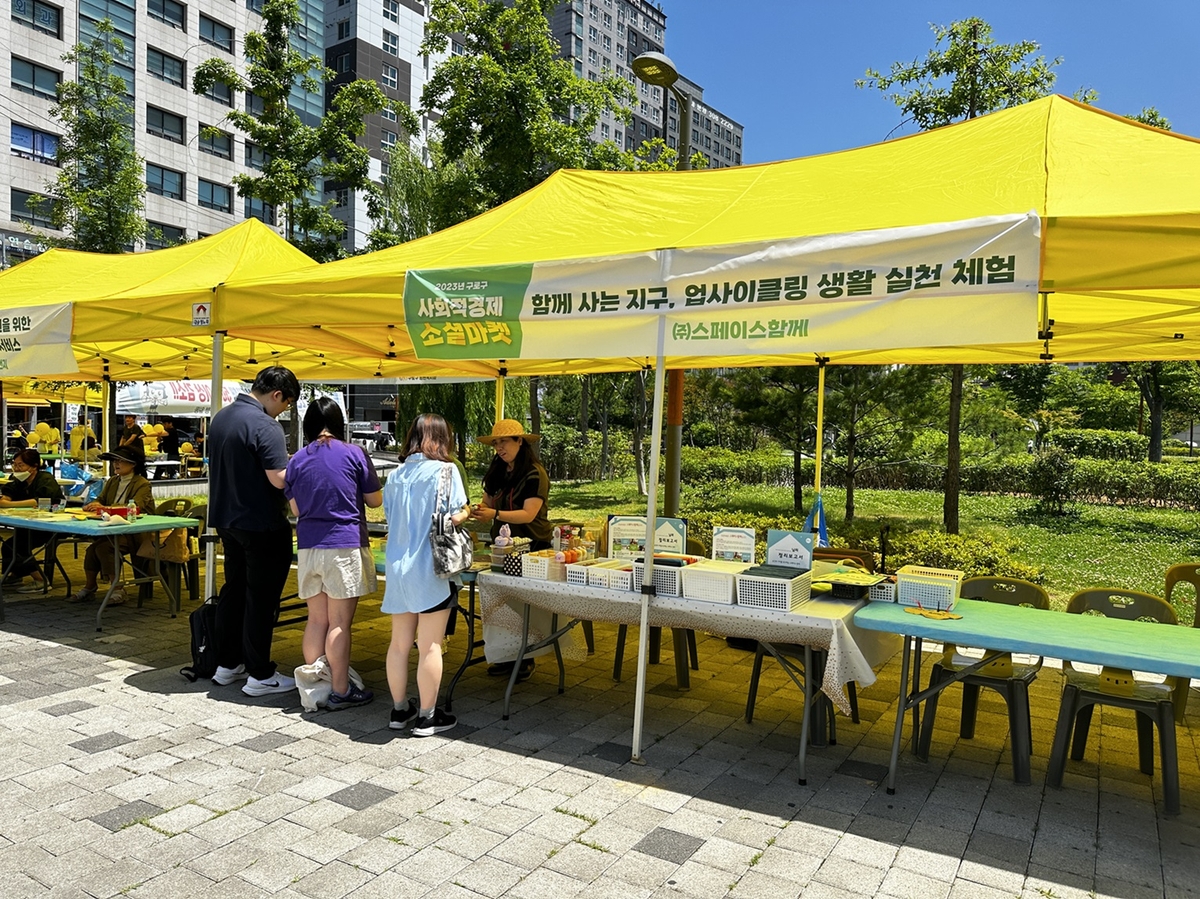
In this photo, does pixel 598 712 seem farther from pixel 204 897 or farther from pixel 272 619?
pixel 204 897

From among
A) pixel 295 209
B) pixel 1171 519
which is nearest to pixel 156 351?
pixel 295 209

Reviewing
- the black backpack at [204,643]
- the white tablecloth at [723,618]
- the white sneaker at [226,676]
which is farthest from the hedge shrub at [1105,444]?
the black backpack at [204,643]

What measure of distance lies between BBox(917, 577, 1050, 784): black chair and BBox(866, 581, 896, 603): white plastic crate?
0.36m

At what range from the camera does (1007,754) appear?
4352mm

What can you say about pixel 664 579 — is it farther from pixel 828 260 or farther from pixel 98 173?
pixel 98 173

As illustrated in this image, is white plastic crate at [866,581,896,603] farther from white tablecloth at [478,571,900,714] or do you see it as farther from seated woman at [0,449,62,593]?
seated woman at [0,449,62,593]

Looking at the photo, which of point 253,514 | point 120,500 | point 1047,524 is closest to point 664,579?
point 253,514

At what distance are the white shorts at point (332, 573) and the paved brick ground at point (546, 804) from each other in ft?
2.38

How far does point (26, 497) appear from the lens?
7746 mm

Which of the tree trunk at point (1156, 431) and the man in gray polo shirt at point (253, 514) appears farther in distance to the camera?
the tree trunk at point (1156, 431)

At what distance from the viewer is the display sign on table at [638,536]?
4758mm

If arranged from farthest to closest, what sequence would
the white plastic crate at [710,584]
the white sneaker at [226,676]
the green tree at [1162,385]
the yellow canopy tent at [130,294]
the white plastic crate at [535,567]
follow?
the green tree at [1162,385], the yellow canopy tent at [130,294], the white sneaker at [226,676], the white plastic crate at [535,567], the white plastic crate at [710,584]

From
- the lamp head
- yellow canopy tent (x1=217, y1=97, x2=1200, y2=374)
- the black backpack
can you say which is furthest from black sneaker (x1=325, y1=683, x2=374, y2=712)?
the lamp head

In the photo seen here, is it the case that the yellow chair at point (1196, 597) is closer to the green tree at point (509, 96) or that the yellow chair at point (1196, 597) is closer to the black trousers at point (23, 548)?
the black trousers at point (23, 548)
